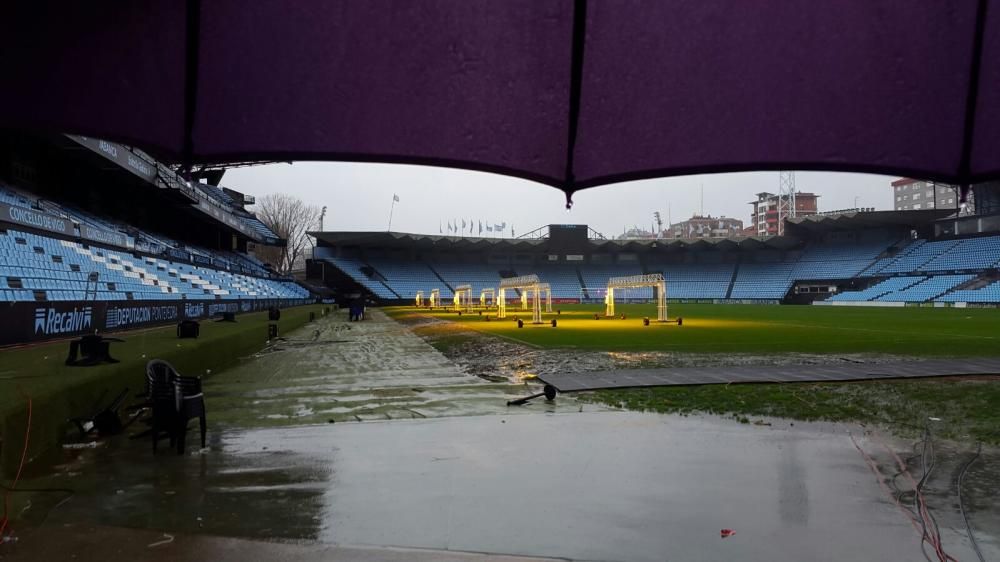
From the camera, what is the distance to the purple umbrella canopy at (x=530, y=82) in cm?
238

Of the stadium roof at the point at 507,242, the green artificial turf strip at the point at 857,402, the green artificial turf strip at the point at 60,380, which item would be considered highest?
the stadium roof at the point at 507,242

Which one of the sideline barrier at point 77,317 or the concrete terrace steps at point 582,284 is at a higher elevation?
the concrete terrace steps at point 582,284

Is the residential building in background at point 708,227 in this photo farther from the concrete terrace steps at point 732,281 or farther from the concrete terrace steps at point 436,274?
the concrete terrace steps at point 436,274

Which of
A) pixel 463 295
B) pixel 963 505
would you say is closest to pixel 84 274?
pixel 963 505

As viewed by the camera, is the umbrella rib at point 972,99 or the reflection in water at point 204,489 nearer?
the umbrella rib at point 972,99

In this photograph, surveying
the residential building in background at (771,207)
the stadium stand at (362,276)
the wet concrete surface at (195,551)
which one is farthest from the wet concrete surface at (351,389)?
the residential building in background at (771,207)

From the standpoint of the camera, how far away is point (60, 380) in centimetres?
701

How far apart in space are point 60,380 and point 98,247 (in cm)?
2016

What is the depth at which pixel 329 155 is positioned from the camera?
2.78m

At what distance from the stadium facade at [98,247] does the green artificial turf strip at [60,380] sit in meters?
2.62

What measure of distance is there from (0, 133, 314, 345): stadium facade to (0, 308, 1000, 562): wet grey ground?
318cm

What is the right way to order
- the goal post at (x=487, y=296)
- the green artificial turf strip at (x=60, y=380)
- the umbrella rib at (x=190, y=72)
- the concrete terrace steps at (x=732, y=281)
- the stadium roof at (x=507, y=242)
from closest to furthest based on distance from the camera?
1. the umbrella rib at (x=190, y=72)
2. the green artificial turf strip at (x=60, y=380)
3. the goal post at (x=487, y=296)
4. the concrete terrace steps at (x=732, y=281)
5. the stadium roof at (x=507, y=242)

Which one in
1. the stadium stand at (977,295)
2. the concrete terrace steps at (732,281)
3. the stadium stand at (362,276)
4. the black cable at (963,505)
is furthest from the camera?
the concrete terrace steps at (732,281)

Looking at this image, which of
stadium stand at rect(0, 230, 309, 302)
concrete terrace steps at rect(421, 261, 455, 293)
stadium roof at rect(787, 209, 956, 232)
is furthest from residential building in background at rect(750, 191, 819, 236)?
stadium stand at rect(0, 230, 309, 302)
